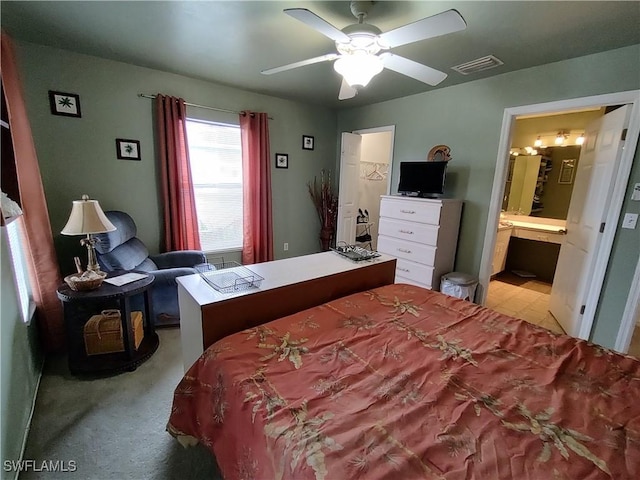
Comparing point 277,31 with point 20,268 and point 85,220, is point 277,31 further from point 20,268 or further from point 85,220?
point 20,268

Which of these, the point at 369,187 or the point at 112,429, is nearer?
the point at 112,429

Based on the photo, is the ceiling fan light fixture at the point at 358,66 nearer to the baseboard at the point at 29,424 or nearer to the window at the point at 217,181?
the window at the point at 217,181

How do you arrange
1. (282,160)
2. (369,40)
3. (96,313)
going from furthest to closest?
1. (282,160)
2. (96,313)
3. (369,40)

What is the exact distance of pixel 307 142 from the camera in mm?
4273

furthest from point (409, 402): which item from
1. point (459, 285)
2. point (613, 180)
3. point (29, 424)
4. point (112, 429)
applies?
point (613, 180)

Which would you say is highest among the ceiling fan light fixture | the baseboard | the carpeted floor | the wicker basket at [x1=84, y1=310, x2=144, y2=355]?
the ceiling fan light fixture

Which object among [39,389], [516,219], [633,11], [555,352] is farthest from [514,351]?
[516,219]

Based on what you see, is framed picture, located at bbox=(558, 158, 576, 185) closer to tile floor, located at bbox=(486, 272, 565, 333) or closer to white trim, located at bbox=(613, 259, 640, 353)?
tile floor, located at bbox=(486, 272, 565, 333)

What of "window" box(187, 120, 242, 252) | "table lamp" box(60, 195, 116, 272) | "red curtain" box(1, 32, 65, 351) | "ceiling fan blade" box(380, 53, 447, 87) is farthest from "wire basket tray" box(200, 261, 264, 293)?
"window" box(187, 120, 242, 252)

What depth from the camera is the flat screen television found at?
124 inches

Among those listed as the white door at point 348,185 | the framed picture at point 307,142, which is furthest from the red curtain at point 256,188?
the white door at point 348,185

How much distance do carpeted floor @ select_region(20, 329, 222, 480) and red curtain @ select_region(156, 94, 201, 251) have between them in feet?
4.98

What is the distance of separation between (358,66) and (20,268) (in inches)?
100

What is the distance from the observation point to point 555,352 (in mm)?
1272
